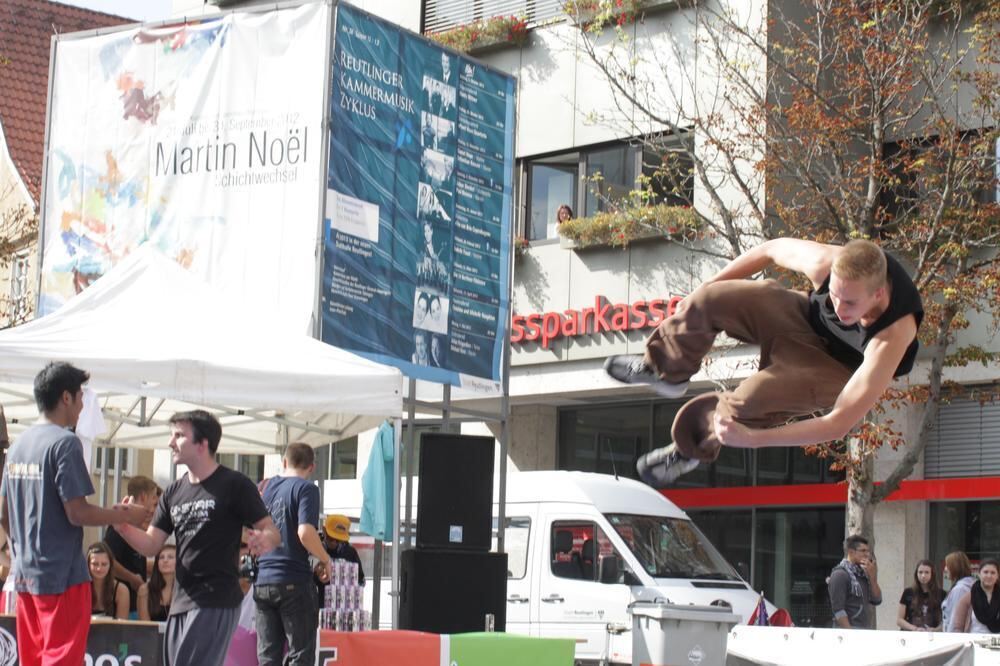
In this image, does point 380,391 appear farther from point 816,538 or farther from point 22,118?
point 22,118

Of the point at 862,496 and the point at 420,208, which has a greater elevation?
the point at 420,208

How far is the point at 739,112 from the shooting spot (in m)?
17.5

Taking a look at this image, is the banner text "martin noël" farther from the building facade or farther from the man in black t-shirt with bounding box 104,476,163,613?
the building facade

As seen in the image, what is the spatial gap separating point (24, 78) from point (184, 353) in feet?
84.8

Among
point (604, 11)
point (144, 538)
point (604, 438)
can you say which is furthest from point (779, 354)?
point (604, 438)

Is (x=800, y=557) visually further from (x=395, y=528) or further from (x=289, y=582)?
(x=289, y=582)

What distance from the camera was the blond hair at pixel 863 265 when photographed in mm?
5648

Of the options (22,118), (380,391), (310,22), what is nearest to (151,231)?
(310,22)

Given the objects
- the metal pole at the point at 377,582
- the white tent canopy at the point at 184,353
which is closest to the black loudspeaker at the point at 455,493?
the metal pole at the point at 377,582

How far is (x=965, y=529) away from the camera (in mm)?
18812

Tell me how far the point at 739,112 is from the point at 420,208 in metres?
4.33

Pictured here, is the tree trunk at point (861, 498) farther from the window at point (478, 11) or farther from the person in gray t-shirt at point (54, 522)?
the person in gray t-shirt at point (54, 522)

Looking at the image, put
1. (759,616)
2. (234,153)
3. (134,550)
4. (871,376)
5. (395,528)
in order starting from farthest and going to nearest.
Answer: (234,153) < (759,616) < (395,528) < (134,550) < (871,376)

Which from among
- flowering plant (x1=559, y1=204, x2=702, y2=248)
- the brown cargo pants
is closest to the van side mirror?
flowering plant (x1=559, y1=204, x2=702, y2=248)
